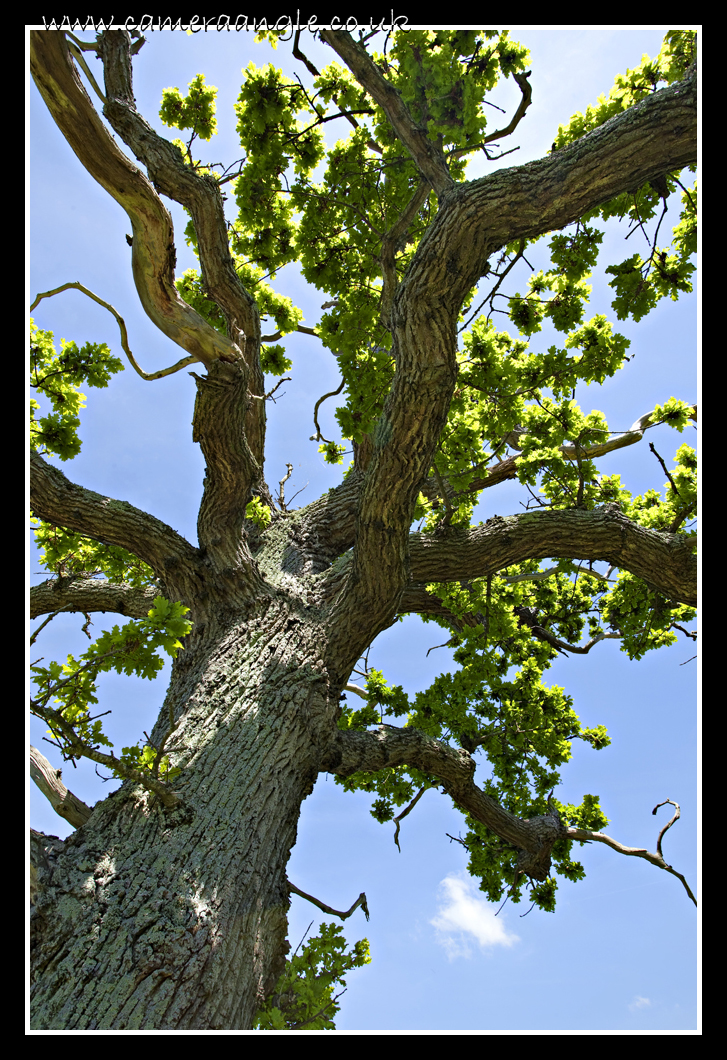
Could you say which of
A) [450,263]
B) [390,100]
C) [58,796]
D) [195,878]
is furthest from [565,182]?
[58,796]

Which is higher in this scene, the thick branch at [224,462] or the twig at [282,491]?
the twig at [282,491]

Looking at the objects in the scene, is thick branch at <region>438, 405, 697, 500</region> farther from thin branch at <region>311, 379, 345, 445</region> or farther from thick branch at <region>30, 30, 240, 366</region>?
thick branch at <region>30, 30, 240, 366</region>

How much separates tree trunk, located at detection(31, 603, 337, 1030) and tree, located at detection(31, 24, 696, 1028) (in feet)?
0.04

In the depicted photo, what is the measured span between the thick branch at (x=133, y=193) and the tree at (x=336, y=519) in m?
0.02

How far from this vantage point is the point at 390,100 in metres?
4.19

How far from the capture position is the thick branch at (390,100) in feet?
13.7

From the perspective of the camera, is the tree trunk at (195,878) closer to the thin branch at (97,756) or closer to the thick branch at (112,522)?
the thin branch at (97,756)

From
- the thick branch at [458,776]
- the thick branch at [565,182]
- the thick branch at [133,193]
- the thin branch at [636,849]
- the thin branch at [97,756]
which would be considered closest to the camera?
the thin branch at [97,756]

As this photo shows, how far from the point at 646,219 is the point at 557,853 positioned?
6.71 metres

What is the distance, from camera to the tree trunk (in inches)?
97.6

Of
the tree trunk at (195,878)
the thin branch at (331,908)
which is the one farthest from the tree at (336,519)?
the thin branch at (331,908)

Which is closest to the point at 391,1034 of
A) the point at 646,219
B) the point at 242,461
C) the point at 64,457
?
the point at 242,461

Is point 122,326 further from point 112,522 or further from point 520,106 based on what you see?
point 520,106

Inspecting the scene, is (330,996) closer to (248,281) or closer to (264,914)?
(264,914)
